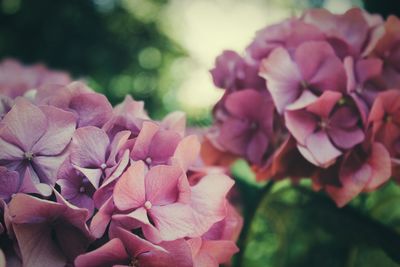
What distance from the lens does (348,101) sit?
1.97ft

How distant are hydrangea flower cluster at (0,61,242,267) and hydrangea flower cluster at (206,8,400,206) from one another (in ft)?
0.48

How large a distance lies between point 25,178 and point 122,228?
0.30ft

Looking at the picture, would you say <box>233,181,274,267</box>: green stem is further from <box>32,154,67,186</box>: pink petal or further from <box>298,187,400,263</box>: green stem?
<box>32,154,67,186</box>: pink petal

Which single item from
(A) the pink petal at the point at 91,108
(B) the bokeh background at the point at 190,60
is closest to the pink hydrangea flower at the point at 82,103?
(A) the pink petal at the point at 91,108

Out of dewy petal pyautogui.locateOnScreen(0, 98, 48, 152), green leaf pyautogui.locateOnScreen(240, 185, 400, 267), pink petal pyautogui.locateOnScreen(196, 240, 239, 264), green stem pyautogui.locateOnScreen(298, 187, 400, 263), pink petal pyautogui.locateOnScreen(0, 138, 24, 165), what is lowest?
green leaf pyautogui.locateOnScreen(240, 185, 400, 267)

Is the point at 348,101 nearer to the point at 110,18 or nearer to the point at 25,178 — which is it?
the point at 25,178

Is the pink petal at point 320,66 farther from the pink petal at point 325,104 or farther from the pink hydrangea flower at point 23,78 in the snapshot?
the pink hydrangea flower at point 23,78

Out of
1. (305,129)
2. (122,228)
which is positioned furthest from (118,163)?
(305,129)

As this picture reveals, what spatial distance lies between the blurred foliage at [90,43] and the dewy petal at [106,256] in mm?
961

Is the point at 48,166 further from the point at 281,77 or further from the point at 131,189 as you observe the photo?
the point at 281,77

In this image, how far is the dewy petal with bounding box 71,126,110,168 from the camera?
44cm

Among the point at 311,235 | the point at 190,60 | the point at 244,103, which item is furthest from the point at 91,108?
the point at 190,60

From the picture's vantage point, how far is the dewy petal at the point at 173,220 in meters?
0.41

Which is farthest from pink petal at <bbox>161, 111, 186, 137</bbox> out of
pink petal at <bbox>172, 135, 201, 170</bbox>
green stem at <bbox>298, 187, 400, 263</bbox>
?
green stem at <bbox>298, 187, 400, 263</bbox>
